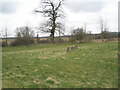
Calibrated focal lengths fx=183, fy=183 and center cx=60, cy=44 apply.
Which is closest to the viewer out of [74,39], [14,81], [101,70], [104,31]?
[14,81]

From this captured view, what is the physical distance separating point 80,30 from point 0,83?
125ft

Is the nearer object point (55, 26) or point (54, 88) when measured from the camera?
point (54, 88)

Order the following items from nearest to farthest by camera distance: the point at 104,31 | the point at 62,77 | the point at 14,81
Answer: the point at 14,81 → the point at 62,77 → the point at 104,31

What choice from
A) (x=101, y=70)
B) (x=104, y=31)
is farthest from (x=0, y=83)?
(x=104, y=31)

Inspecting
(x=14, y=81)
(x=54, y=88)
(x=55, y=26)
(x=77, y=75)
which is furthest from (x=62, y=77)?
(x=55, y=26)

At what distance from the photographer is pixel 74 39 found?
4128 cm

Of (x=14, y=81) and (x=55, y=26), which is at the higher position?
(x=55, y=26)

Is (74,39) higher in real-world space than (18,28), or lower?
lower

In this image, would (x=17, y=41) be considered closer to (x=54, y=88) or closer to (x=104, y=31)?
(x=104, y=31)

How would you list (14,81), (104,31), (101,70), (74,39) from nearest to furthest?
(14,81) → (101,70) → (74,39) → (104,31)

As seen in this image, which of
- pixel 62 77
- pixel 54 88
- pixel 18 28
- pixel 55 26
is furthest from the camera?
pixel 18 28

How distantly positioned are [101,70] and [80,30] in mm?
35119

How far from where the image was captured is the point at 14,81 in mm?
6730

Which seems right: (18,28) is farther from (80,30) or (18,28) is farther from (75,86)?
(75,86)
